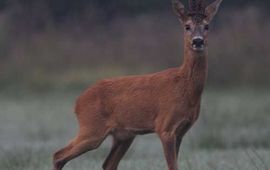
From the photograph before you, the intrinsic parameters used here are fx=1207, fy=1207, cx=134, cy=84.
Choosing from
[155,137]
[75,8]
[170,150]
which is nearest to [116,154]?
[170,150]

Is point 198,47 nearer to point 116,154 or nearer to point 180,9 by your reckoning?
point 180,9

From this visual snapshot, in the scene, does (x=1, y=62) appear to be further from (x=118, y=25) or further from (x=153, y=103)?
(x=153, y=103)

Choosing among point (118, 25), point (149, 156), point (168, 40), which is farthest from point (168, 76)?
point (118, 25)

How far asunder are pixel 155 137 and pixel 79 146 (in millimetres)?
6542

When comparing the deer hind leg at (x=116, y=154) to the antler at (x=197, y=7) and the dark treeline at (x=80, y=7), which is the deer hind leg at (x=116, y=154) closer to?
the antler at (x=197, y=7)

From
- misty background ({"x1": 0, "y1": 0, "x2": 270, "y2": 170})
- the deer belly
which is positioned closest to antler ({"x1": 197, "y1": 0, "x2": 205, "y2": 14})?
the deer belly

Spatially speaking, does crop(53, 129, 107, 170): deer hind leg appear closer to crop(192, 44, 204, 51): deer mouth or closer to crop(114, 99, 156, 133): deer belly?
crop(114, 99, 156, 133): deer belly

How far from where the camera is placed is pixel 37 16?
27328mm

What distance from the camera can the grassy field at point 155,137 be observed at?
14.0 metres

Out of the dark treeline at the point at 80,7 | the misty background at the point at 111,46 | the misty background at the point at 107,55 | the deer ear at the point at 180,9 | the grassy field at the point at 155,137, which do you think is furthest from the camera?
the dark treeline at the point at 80,7

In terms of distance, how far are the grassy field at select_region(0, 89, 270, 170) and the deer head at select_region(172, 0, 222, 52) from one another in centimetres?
152

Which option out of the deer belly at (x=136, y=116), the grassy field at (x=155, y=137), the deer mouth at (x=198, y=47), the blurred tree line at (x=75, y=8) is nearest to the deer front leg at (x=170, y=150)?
→ the deer belly at (x=136, y=116)

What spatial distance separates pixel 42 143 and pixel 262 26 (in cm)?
886

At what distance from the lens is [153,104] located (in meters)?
12.5
